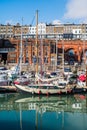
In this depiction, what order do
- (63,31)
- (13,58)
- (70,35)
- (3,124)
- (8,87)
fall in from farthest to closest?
(63,31) < (70,35) < (13,58) < (8,87) < (3,124)

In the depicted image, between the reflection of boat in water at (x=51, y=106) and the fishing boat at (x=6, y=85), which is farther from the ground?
the fishing boat at (x=6, y=85)

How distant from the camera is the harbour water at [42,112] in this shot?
2552 cm

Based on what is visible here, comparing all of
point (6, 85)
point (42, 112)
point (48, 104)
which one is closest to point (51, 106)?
point (48, 104)

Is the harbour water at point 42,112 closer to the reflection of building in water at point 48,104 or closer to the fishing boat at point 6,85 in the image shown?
the reflection of building in water at point 48,104

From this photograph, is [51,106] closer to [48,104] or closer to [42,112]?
[48,104]

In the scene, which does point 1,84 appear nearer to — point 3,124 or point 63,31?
point 3,124

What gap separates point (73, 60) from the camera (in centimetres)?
9238

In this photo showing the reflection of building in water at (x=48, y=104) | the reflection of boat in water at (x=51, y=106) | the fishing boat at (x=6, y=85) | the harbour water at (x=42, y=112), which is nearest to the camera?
the harbour water at (x=42, y=112)

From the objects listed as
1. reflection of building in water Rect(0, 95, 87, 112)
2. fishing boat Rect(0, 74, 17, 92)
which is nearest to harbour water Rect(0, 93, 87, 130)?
reflection of building in water Rect(0, 95, 87, 112)

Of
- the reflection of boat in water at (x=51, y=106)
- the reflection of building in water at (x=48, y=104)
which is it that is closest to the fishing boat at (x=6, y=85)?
the reflection of building in water at (x=48, y=104)

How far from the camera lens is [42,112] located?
3184 cm

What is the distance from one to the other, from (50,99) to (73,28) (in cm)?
9611

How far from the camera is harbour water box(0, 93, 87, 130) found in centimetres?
2552

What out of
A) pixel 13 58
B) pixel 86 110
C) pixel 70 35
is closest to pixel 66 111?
pixel 86 110
